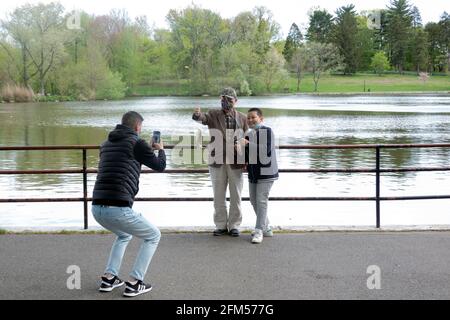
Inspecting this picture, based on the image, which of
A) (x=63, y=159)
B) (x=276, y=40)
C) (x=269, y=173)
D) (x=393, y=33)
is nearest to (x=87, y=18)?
(x=276, y=40)

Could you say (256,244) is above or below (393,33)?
below

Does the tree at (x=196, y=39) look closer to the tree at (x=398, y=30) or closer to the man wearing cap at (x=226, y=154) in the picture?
the tree at (x=398, y=30)

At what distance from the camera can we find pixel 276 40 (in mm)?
144625

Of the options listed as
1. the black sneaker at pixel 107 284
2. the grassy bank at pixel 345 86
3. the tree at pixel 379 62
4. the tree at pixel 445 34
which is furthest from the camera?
the tree at pixel 445 34

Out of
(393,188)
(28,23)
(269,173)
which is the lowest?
(393,188)

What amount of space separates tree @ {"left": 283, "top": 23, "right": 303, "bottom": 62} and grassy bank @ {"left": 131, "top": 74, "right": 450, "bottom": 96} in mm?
7557

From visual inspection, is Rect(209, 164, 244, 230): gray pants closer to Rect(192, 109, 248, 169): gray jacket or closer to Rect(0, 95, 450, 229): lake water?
Rect(192, 109, 248, 169): gray jacket

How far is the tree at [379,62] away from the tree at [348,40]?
4.30 m

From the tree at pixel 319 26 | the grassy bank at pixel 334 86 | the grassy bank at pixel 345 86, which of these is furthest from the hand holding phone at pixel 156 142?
the tree at pixel 319 26

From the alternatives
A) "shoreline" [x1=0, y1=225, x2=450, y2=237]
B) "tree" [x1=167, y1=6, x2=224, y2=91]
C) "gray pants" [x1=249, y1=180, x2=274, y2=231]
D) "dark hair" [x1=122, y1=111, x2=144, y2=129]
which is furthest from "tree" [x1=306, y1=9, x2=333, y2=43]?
"dark hair" [x1=122, y1=111, x2=144, y2=129]

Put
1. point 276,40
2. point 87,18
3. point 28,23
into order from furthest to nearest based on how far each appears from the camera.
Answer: point 276,40 < point 87,18 < point 28,23

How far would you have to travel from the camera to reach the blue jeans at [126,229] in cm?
543

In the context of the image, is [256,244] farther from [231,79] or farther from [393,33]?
[393,33]
